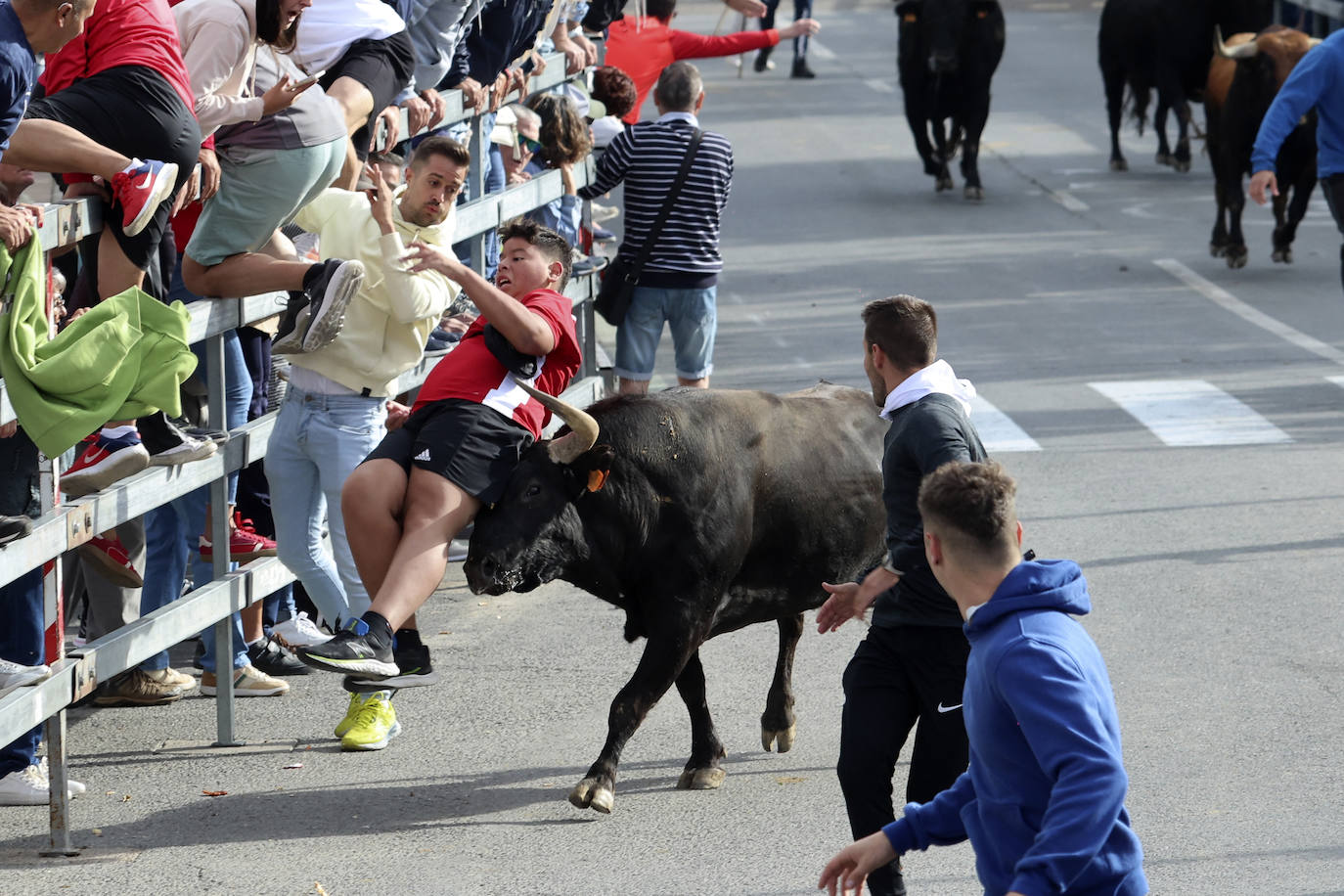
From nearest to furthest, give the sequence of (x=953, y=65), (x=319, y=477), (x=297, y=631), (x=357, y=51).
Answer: (x=319, y=477) → (x=297, y=631) → (x=357, y=51) → (x=953, y=65)

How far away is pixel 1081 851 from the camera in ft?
11.8

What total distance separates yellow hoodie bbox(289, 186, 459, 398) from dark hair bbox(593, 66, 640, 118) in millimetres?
5826

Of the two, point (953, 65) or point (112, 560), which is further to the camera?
point (953, 65)

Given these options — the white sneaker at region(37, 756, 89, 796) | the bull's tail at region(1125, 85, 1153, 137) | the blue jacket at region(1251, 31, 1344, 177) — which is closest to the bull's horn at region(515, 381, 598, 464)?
the white sneaker at region(37, 756, 89, 796)

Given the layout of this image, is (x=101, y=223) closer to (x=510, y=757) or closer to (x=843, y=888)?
(x=510, y=757)

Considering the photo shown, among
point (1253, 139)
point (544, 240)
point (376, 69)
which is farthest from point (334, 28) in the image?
point (1253, 139)

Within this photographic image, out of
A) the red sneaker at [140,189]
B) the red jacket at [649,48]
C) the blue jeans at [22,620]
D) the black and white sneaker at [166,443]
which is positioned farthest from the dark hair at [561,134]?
the blue jeans at [22,620]

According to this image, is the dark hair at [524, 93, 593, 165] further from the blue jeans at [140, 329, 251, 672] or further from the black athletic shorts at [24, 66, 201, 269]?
the black athletic shorts at [24, 66, 201, 269]

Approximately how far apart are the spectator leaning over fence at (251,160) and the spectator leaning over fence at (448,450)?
47 centimetres

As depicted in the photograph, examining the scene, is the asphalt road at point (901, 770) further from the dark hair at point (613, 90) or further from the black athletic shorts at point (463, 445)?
the dark hair at point (613, 90)

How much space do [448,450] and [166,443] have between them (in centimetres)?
90

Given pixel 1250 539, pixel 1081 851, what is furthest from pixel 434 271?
pixel 1250 539

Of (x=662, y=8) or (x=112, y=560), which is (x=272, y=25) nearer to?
(x=112, y=560)

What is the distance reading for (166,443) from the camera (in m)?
6.31
